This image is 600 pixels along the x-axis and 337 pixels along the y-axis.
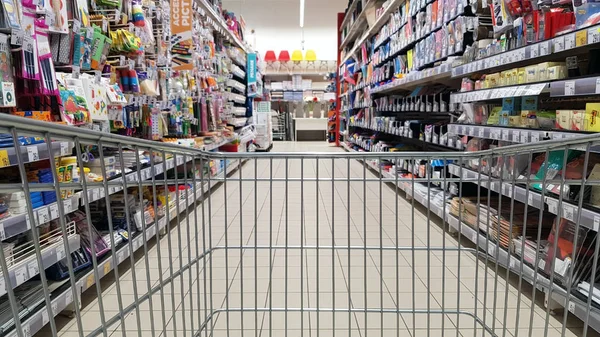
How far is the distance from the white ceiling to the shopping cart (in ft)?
30.5

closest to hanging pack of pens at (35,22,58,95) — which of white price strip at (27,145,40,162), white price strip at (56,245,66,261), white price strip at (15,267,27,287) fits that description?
white price strip at (27,145,40,162)

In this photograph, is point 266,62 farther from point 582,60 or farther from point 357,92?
point 582,60

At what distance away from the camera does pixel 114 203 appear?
3.11 meters

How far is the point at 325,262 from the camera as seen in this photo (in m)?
3.02

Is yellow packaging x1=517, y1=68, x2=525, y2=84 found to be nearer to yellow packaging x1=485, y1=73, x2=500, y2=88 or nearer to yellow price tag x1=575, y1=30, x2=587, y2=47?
yellow packaging x1=485, y1=73, x2=500, y2=88

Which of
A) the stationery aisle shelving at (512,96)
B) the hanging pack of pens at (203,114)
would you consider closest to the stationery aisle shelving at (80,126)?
the hanging pack of pens at (203,114)

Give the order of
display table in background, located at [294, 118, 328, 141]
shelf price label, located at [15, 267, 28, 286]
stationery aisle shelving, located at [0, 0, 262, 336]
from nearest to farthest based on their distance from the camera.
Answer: stationery aisle shelving, located at [0, 0, 262, 336] < shelf price label, located at [15, 267, 28, 286] < display table in background, located at [294, 118, 328, 141]

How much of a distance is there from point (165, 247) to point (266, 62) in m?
13.1

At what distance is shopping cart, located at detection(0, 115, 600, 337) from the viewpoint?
1377mm

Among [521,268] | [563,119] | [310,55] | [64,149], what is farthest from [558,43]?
[310,55]

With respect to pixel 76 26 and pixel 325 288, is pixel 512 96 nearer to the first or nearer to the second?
pixel 325 288

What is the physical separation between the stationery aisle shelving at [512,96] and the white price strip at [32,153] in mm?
1721

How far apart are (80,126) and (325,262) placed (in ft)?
6.08

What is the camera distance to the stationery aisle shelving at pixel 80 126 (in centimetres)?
160
